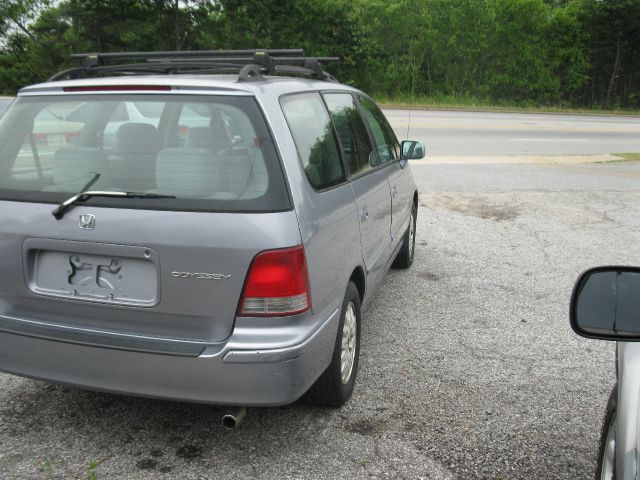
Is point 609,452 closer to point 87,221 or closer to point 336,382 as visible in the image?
point 336,382

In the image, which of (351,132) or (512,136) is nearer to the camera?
(351,132)

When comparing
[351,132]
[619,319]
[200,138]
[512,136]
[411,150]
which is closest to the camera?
[619,319]

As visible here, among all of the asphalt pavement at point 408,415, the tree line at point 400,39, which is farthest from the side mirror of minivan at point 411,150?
the tree line at point 400,39

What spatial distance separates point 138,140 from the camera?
9.46ft

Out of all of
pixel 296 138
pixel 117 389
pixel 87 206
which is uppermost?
pixel 296 138

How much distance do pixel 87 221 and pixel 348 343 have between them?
1.55 metres

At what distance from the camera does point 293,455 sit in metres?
3.02

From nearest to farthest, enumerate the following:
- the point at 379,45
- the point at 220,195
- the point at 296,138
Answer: the point at 220,195 → the point at 296,138 → the point at 379,45

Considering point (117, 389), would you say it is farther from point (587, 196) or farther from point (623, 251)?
point (587, 196)

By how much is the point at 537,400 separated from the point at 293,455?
58.0 inches

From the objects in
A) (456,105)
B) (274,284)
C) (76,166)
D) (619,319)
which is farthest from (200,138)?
(456,105)

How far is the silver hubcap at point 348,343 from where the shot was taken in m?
3.43

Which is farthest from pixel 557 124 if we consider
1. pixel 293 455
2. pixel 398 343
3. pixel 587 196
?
pixel 293 455

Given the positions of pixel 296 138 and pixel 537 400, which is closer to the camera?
pixel 296 138
